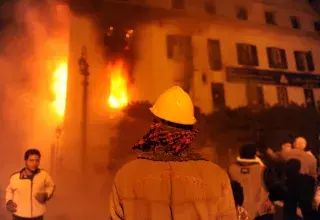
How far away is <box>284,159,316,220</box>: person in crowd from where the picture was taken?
3637 mm

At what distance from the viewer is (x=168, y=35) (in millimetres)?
A: 3807

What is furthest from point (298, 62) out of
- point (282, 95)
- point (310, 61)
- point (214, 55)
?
point (214, 55)

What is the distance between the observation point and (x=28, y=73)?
3.30m

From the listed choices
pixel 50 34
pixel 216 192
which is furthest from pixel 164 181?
pixel 50 34

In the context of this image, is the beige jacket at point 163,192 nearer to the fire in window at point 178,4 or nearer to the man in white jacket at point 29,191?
the man in white jacket at point 29,191

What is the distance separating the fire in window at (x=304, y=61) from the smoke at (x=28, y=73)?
10.3 feet

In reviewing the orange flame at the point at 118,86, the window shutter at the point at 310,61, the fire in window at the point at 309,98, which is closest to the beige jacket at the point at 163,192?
the orange flame at the point at 118,86

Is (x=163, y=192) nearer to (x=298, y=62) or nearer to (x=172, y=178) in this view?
(x=172, y=178)

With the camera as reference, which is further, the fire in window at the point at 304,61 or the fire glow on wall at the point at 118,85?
the fire in window at the point at 304,61

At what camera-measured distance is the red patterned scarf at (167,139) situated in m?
1.55

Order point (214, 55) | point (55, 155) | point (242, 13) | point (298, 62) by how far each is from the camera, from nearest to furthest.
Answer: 1. point (55, 155)
2. point (214, 55)
3. point (242, 13)
4. point (298, 62)

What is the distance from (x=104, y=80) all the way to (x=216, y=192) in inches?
91.1

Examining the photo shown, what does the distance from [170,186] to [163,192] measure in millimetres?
46

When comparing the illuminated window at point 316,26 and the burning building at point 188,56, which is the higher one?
the illuminated window at point 316,26
